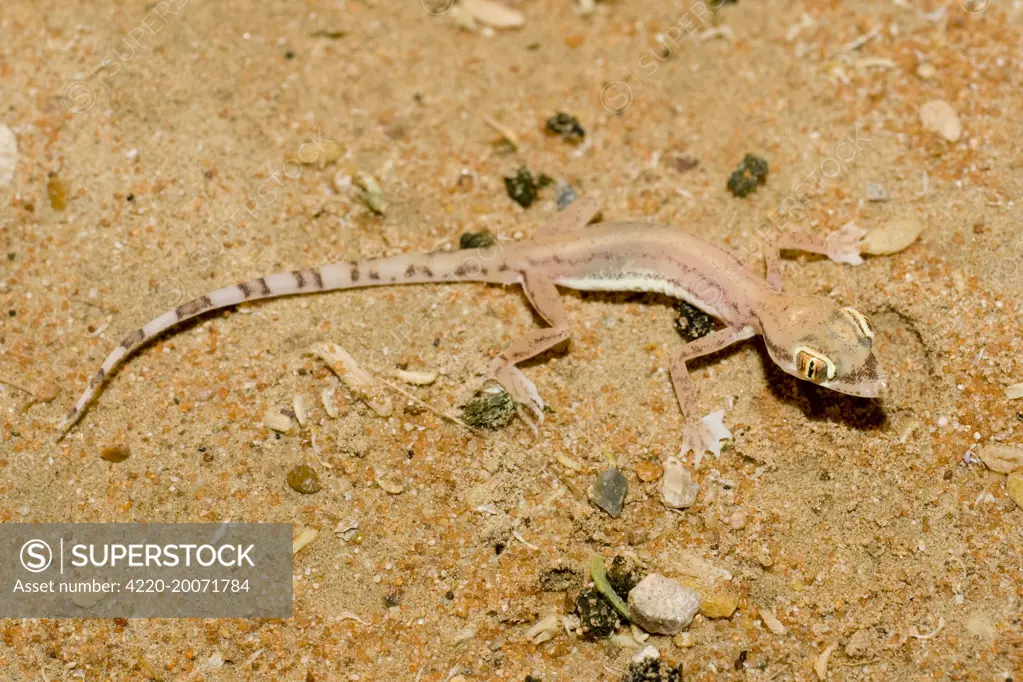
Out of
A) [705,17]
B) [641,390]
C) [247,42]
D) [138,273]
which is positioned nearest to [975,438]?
[641,390]

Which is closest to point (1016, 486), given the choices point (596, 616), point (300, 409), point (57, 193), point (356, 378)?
point (596, 616)

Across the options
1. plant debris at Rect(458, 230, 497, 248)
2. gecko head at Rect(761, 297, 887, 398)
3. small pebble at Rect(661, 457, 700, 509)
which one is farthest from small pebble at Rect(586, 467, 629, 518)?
plant debris at Rect(458, 230, 497, 248)

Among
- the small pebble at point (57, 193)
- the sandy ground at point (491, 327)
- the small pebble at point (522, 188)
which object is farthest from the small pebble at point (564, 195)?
the small pebble at point (57, 193)

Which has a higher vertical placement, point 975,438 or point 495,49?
point 495,49

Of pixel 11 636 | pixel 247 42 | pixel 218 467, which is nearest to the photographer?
pixel 11 636

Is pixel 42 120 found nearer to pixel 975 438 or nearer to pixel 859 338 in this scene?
pixel 859 338

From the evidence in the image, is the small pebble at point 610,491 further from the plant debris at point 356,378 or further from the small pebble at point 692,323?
the plant debris at point 356,378
